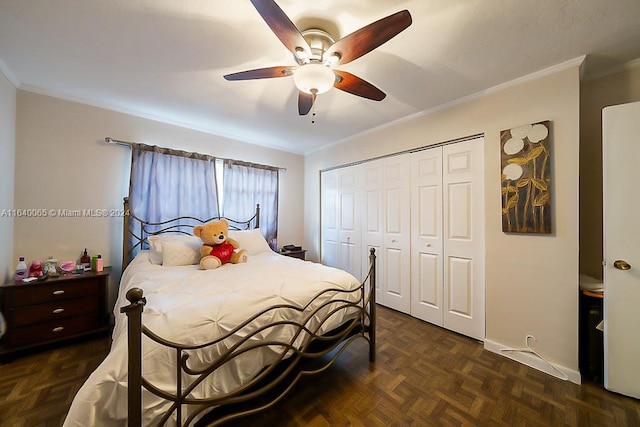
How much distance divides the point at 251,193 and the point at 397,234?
2217mm

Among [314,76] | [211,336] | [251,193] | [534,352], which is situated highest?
[314,76]

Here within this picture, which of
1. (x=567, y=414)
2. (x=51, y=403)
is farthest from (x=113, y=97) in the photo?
(x=567, y=414)

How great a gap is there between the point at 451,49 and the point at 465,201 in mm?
1370

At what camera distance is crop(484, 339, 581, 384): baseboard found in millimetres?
1729

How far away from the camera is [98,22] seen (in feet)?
4.74

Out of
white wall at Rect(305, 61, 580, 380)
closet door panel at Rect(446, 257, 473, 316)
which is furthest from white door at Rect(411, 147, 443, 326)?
white wall at Rect(305, 61, 580, 380)

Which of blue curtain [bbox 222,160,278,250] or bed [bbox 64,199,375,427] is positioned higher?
blue curtain [bbox 222,160,278,250]

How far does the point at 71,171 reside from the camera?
7.75 ft

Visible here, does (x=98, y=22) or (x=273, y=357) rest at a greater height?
(x=98, y=22)

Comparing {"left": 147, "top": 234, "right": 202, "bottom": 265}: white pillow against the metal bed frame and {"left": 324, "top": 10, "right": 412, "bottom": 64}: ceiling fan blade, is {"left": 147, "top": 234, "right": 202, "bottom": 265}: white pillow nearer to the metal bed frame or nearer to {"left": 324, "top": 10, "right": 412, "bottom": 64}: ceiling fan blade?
the metal bed frame

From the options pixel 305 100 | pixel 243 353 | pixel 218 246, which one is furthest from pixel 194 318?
pixel 305 100

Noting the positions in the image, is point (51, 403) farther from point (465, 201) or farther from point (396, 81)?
point (465, 201)

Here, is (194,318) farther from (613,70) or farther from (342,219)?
(613,70)

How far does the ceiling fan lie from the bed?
51.9 inches
